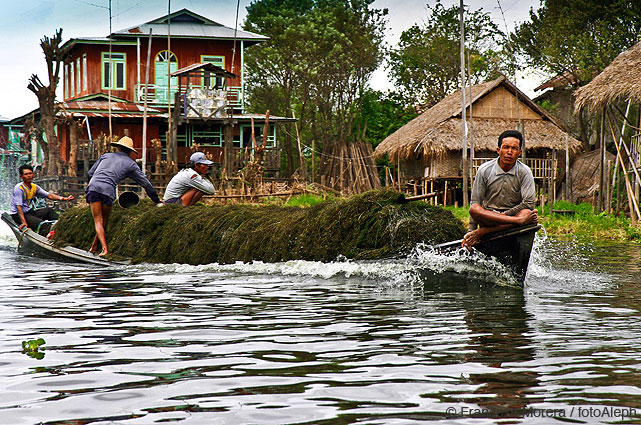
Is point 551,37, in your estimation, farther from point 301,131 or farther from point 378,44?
point 301,131

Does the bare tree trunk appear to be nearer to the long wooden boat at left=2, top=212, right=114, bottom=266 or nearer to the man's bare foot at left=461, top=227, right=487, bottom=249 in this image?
the long wooden boat at left=2, top=212, right=114, bottom=266

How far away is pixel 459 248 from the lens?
793cm

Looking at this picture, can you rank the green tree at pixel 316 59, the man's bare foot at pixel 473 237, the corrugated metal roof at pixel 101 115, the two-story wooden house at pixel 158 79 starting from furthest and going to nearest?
the green tree at pixel 316 59 < the two-story wooden house at pixel 158 79 < the corrugated metal roof at pixel 101 115 < the man's bare foot at pixel 473 237

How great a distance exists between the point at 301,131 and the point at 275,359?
131ft

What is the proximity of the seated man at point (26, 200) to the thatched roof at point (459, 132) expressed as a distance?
17990 mm

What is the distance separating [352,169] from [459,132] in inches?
234

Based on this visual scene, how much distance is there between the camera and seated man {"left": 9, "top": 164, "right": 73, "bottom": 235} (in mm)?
14375

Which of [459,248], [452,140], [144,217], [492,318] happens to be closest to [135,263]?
[144,217]

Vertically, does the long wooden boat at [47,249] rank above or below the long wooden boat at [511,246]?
below

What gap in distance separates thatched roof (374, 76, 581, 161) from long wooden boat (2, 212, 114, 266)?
18.6 meters

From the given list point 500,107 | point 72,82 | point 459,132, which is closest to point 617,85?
point 459,132

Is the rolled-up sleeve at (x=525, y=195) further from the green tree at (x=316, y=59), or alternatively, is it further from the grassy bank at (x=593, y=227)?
the green tree at (x=316, y=59)

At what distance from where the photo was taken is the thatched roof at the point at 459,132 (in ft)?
99.8

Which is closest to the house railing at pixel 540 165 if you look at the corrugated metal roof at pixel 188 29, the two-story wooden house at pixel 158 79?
the two-story wooden house at pixel 158 79
